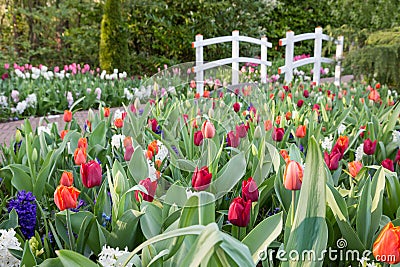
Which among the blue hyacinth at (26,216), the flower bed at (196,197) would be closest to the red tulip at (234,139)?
the flower bed at (196,197)

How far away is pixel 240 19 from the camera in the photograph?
13727 mm

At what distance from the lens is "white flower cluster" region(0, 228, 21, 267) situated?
136 centimetres

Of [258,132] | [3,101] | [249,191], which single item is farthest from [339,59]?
[249,191]

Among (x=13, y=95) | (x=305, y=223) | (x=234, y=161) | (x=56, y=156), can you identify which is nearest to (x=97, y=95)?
(x=13, y=95)

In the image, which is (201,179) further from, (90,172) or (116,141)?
(116,141)

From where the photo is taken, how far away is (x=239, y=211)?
1.22m

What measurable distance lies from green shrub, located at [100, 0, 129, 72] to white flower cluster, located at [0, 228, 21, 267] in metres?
9.63

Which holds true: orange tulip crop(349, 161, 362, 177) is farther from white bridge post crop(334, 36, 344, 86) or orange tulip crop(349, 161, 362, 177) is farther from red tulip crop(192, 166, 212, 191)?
white bridge post crop(334, 36, 344, 86)

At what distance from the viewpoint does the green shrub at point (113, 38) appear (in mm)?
10648

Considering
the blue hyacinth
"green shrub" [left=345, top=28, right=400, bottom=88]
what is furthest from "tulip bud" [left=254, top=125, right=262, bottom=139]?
"green shrub" [left=345, top=28, right=400, bottom=88]

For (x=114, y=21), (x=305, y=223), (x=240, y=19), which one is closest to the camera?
(x=305, y=223)

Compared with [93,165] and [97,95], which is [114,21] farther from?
[93,165]

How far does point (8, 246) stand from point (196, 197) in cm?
59

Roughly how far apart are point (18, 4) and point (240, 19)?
18.6 ft
